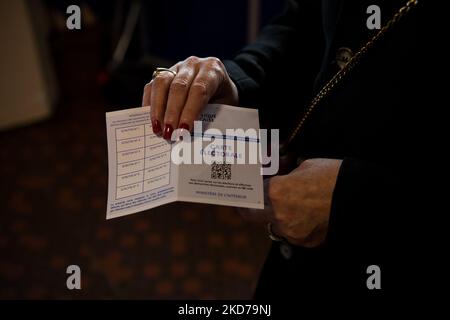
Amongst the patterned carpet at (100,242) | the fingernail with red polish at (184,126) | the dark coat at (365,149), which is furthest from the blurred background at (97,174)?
the fingernail with red polish at (184,126)

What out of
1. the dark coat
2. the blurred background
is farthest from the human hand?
the blurred background

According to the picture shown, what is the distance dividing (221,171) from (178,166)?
0.06 meters

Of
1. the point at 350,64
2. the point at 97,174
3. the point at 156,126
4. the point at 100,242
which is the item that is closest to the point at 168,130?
the point at 156,126

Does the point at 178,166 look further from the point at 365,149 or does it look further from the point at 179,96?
the point at 365,149

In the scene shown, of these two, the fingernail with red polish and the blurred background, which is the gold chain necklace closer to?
the fingernail with red polish

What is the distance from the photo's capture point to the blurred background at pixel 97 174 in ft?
5.19

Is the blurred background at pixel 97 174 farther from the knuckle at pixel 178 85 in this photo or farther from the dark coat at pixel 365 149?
the knuckle at pixel 178 85

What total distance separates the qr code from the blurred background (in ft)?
3.47

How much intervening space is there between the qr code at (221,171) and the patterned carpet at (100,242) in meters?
1.06

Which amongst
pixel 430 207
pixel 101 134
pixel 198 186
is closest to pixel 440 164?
pixel 430 207

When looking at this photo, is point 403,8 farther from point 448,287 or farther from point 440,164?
point 448,287

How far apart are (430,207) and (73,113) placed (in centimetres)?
230

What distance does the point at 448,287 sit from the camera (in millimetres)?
572

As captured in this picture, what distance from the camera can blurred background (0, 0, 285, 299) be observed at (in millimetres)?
1581
